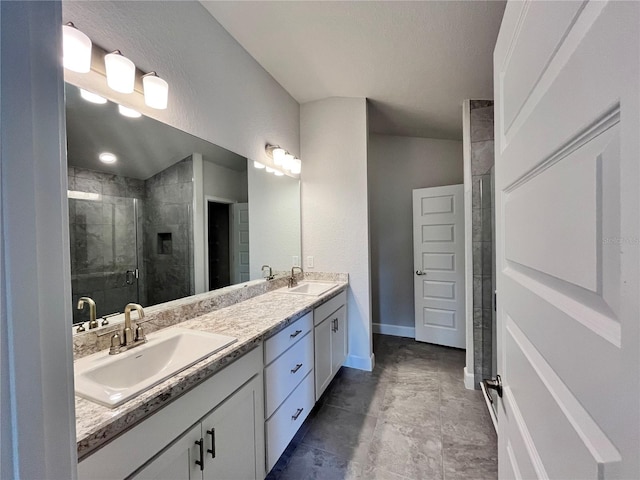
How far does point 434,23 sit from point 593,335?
1889mm

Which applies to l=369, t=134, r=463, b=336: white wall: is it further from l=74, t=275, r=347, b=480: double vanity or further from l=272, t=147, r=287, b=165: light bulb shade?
l=74, t=275, r=347, b=480: double vanity

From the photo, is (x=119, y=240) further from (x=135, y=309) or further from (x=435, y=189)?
(x=435, y=189)

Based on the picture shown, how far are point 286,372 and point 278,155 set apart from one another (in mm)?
1749

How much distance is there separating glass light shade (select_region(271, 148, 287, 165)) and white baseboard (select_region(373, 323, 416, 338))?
263 cm

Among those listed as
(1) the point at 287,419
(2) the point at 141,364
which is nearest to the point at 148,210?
(2) the point at 141,364

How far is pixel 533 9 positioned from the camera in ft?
1.70

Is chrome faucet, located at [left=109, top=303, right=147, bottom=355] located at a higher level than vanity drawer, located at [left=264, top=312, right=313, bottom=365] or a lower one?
higher

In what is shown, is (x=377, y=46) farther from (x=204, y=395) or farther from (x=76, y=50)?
(x=204, y=395)

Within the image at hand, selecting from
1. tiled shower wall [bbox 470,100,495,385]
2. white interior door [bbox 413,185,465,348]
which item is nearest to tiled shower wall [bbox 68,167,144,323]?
tiled shower wall [bbox 470,100,495,385]

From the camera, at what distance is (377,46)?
5.95ft

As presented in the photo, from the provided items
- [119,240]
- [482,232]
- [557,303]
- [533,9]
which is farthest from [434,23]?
[119,240]

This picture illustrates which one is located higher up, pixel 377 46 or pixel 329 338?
pixel 377 46

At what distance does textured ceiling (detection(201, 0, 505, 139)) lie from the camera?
1536 millimetres

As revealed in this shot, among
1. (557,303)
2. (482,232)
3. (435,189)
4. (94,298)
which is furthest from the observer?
(435,189)
